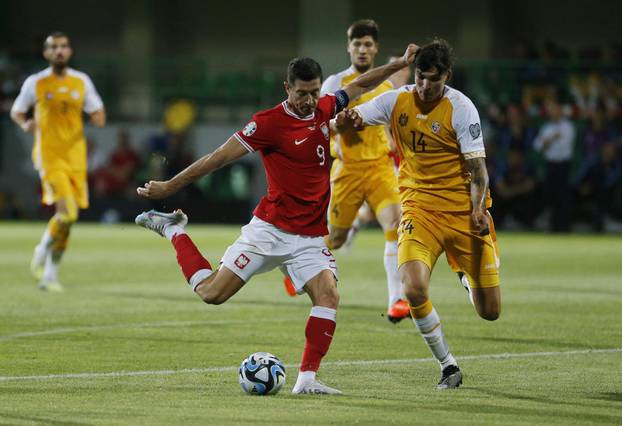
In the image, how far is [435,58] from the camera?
870cm

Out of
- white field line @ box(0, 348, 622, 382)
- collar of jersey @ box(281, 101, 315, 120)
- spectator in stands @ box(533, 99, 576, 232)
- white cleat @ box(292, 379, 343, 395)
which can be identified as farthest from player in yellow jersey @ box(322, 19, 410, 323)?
spectator in stands @ box(533, 99, 576, 232)

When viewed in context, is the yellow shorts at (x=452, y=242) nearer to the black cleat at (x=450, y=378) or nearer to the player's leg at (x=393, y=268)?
the black cleat at (x=450, y=378)

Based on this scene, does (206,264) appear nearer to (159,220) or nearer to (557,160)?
(159,220)

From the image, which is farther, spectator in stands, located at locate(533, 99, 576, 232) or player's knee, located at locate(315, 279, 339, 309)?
spectator in stands, located at locate(533, 99, 576, 232)

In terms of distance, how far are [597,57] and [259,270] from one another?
22.2 metres

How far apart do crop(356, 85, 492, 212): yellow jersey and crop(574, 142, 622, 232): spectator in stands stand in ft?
58.1

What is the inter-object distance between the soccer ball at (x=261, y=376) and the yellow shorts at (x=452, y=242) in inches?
47.6

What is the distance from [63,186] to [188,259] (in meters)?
7.04

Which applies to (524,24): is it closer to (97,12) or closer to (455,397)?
(97,12)

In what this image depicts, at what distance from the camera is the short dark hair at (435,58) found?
28.5ft

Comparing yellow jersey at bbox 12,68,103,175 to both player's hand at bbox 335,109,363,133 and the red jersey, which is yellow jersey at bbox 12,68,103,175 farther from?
the red jersey

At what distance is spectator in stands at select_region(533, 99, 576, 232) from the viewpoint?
26234mm

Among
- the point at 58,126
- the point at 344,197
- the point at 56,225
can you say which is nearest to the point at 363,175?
the point at 344,197

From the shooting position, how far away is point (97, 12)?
37.2 meters
